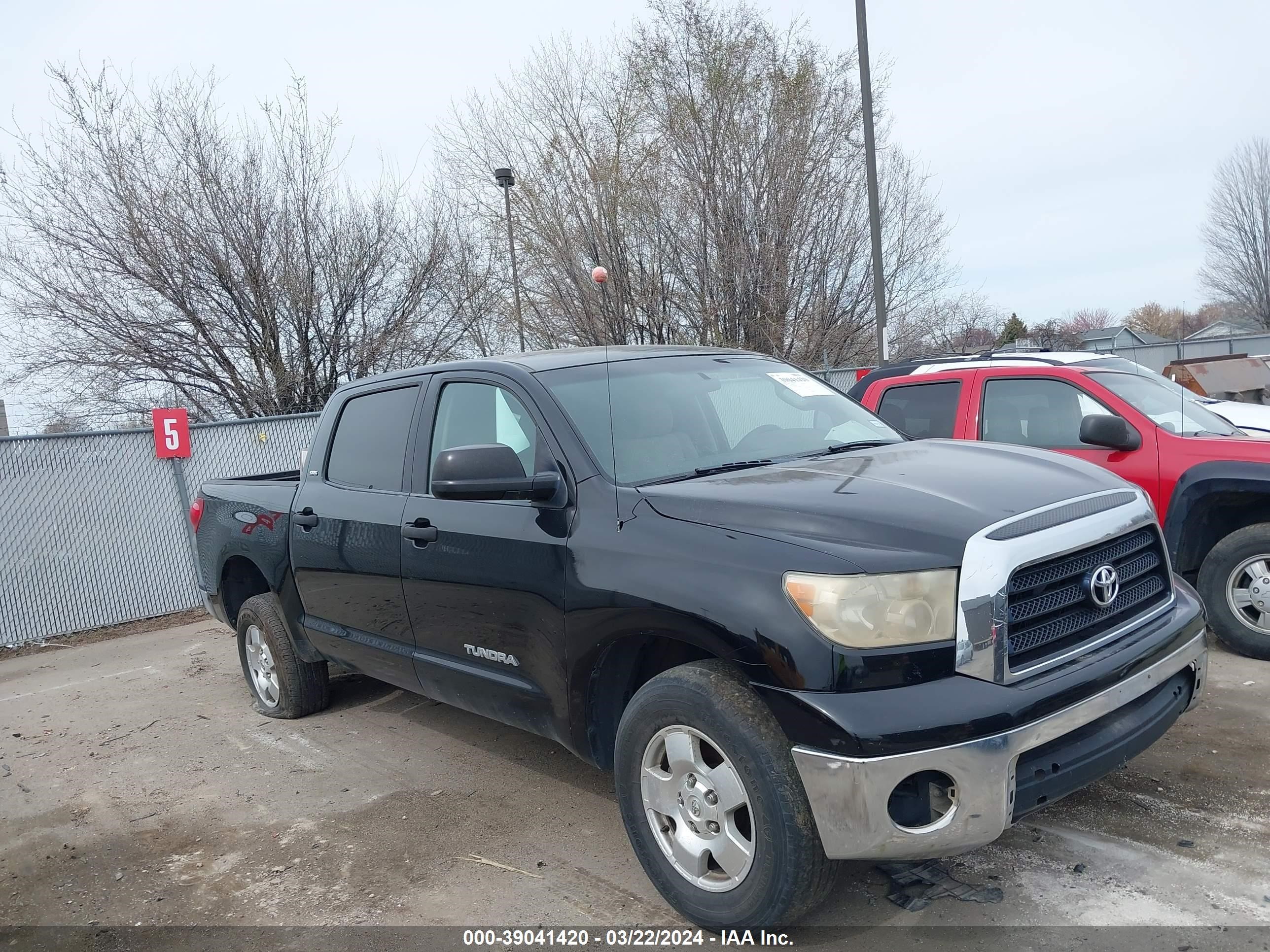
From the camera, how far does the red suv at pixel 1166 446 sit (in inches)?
215

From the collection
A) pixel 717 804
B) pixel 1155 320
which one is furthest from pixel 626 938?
pixel 1155 320

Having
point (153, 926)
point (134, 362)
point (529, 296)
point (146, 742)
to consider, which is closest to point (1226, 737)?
point (153, 926)

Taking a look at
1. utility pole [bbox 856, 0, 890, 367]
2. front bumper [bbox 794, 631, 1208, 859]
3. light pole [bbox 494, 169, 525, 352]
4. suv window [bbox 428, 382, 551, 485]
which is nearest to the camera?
front bumper [bbox 794, 631, 1208, 859]

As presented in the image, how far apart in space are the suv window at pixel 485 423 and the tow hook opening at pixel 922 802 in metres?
1.69

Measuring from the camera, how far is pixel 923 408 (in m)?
6.78

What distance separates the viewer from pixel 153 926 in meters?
3.48

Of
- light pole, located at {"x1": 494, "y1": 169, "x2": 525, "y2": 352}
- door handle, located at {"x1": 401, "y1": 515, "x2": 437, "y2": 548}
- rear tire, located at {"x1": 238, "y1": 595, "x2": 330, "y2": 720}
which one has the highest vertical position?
light pole, located at {"x1": 494, "y1": 169, "x2": 525, "y2": 352}

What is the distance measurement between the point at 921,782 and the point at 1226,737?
2.57 meters

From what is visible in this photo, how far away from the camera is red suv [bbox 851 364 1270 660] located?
5.45 meters

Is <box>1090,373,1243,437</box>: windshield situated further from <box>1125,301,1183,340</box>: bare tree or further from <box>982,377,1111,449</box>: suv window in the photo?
<box>1125,301,1183,340</box>: bare tree

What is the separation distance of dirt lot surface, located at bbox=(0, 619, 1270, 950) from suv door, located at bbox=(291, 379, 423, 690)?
0.63m

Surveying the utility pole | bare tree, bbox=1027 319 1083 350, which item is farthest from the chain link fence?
bare tree, bbox=1027 319 1083 350

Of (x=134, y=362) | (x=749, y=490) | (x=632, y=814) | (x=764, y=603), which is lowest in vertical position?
(x=632, y=814)

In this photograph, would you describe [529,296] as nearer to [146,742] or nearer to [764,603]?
[146,742]
